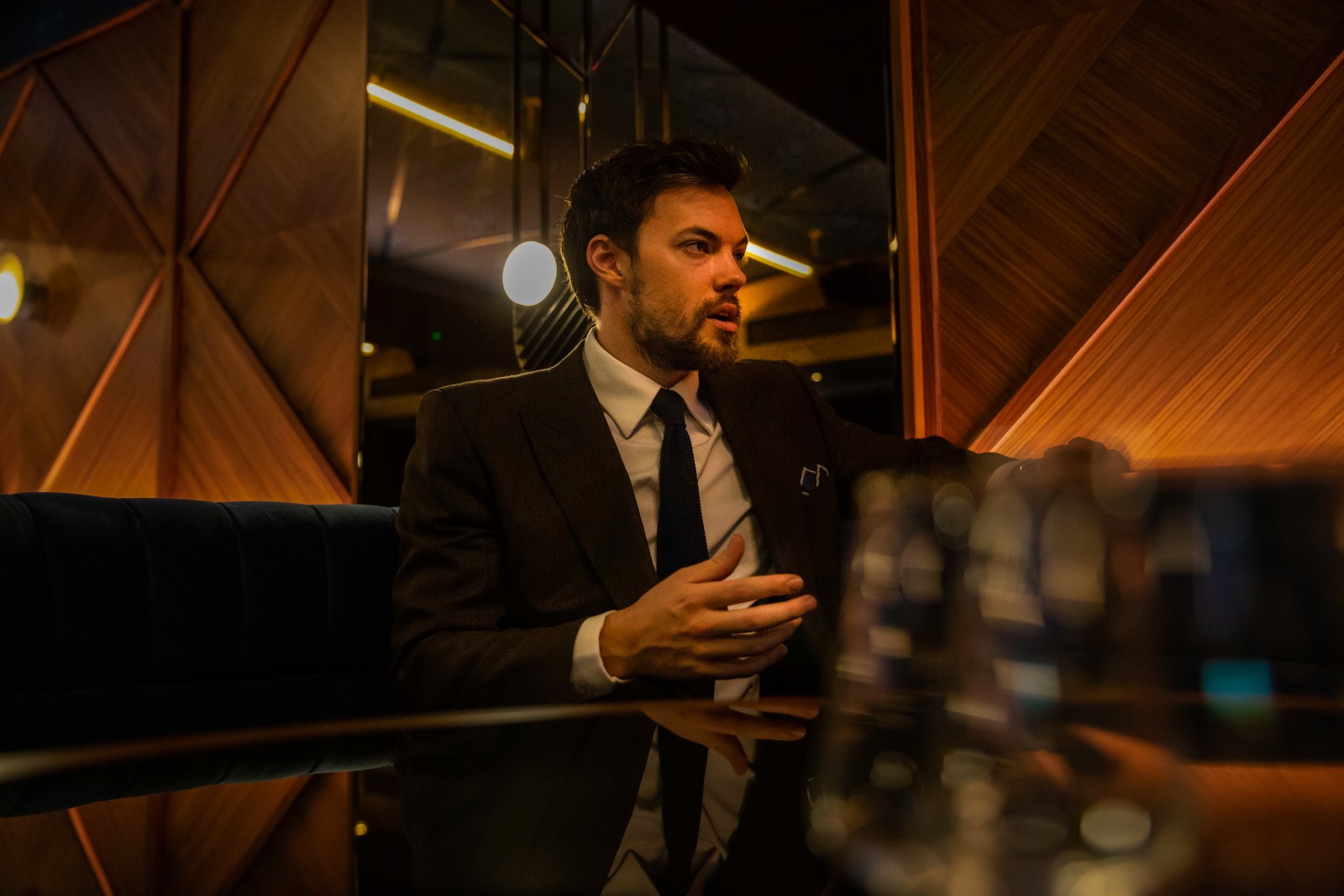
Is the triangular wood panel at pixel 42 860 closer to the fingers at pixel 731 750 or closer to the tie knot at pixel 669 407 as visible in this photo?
the fingers at pixel 731 750

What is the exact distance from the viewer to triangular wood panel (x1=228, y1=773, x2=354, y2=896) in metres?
0.33

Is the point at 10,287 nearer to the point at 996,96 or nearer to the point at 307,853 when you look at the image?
the point at 996,96

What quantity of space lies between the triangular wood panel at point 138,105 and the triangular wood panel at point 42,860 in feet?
12.1

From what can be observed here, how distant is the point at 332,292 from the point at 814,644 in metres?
2.33

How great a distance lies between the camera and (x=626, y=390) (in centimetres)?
155

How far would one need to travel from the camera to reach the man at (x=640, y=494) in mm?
1089

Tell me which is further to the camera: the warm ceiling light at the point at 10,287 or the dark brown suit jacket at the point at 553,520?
the warm ceiling light at the point at 10,287

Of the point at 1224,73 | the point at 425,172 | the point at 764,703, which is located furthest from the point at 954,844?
the point at 425,172

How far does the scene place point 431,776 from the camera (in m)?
0.52

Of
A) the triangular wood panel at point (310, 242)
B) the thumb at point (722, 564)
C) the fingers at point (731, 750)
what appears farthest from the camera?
the triangular wood panel at point (310, 242)

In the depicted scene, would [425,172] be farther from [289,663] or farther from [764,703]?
[764,703]

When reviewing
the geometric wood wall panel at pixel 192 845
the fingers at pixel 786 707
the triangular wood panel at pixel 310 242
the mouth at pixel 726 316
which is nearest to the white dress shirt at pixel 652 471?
the mouth at pixel 726 316

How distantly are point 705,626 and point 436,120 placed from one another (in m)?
2.48

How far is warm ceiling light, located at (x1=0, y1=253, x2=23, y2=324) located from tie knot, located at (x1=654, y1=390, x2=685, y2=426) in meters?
3.94
